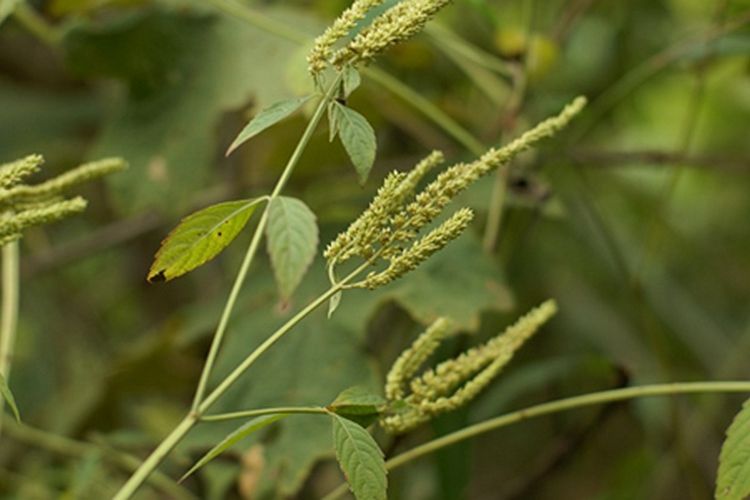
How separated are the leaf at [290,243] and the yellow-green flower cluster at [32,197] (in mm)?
142

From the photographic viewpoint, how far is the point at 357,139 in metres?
0.62

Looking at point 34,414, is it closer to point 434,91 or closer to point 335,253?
point 434,91

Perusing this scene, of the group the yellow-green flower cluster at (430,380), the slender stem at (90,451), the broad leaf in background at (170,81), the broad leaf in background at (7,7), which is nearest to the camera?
the yellow-green flower cluster at (430,380)

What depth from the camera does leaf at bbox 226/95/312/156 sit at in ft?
1.99

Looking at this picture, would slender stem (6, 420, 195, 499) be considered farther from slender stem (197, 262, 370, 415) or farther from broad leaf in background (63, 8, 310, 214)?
slender stem (197, 262, 370, 415)

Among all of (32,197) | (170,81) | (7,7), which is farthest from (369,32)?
(170,81)

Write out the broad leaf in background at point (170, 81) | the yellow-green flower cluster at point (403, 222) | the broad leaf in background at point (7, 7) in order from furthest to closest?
the broad leaf in background at point (170, 81) → the broad leaf in background at point (7, 7) → the yellow-green flower cluster at point (403, 222)

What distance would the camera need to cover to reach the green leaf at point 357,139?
0.62 m

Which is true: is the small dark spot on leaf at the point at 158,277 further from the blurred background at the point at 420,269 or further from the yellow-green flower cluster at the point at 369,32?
the blurred background at the point at 420,269

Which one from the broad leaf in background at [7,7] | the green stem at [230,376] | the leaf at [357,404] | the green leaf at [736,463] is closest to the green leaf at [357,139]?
the green stem at [230,376]

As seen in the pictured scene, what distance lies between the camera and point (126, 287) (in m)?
2.32

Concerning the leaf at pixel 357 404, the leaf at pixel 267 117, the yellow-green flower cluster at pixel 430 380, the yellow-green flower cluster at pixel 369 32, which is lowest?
the yellow-green flower cluster at pixel 430 380

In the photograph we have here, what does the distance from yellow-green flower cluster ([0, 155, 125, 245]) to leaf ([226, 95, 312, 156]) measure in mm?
Answer: 120

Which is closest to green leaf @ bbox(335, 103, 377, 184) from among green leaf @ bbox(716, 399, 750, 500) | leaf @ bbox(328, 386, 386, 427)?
leaf @ bbox(328, 386, 386, 427)
